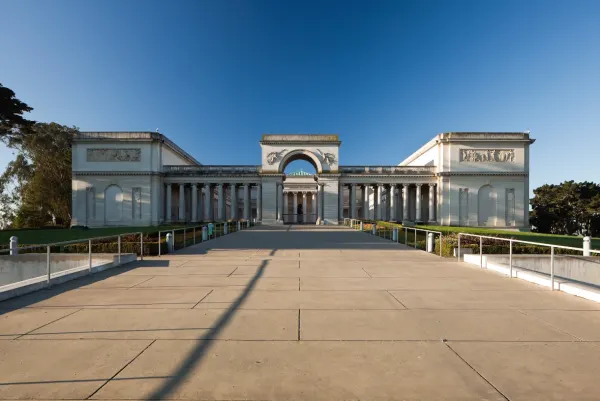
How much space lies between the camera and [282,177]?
55625mm

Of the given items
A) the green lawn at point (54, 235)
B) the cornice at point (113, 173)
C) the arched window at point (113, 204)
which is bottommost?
the green lawn at point (54, 235)

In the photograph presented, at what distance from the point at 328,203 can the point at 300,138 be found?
1229 cm

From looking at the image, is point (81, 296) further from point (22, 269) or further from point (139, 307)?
point (22, 269)

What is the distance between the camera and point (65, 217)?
5612 centimetres

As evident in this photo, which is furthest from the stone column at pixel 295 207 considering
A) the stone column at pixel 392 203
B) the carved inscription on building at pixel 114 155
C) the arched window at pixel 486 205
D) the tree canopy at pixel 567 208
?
the tree canopy at pixel 567 208

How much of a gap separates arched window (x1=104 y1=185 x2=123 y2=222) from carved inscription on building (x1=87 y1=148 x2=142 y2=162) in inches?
178

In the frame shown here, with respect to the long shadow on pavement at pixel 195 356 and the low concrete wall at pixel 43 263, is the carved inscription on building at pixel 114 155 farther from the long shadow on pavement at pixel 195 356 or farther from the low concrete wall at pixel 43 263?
the long shadow on pavement at pixel 195 356

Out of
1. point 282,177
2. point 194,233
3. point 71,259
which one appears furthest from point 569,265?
point 282,177

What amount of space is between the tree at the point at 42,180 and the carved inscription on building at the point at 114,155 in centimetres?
616

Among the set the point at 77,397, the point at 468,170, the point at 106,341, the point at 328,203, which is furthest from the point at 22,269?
the point at 468,170

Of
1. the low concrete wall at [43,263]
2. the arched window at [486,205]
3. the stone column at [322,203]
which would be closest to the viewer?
the low concrete wall at [43,263]

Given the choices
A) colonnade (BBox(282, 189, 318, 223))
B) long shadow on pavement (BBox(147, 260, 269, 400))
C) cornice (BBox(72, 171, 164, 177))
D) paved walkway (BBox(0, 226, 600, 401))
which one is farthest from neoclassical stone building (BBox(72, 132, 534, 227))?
long shadow on pavement (BBox(147, 260, 269, 400))

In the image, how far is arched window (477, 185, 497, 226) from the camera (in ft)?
174

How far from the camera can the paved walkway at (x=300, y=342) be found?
362 cm
